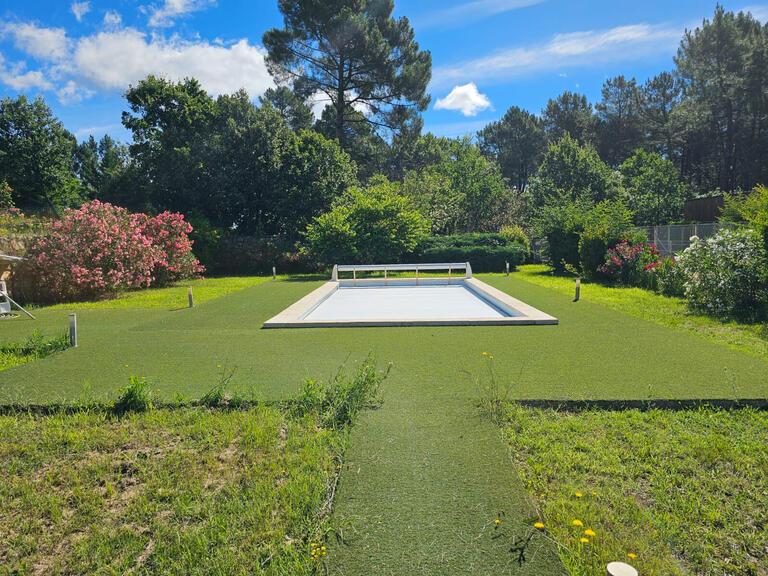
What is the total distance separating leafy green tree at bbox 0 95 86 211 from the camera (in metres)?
28.4

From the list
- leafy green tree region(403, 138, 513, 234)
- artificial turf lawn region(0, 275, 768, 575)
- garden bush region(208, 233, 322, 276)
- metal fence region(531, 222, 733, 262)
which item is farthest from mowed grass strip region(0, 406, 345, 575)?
leafy green tree region(403, 138, 513, 234)

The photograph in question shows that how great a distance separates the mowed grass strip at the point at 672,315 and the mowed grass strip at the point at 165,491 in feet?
17.6

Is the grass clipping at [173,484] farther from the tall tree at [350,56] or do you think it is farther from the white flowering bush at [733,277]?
the tall tree at [350,56]

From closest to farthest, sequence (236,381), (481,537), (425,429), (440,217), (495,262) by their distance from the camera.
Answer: (481,537) < (425,429) < (236,381) < (495,262) < (440,217)

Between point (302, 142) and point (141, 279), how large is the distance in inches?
401

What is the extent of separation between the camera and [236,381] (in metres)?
4.63

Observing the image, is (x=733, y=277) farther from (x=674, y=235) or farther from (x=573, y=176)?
(x=573, y=176)

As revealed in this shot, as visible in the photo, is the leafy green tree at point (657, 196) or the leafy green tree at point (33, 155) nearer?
the leafy green tree at point (657, 196)

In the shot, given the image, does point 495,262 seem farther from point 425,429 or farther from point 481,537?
point 481,537

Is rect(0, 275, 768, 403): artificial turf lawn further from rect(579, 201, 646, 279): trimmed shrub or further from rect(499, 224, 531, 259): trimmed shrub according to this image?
rect(499, 224, 531, 259): trimmed shrub

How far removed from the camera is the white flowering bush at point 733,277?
25.5 ft

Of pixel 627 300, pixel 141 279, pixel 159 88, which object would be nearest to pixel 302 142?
pixel 159 88

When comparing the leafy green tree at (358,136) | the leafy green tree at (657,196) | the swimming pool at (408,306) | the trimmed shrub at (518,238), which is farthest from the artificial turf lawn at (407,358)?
the leafy green tree at (657,196)

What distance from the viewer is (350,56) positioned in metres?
24.7
